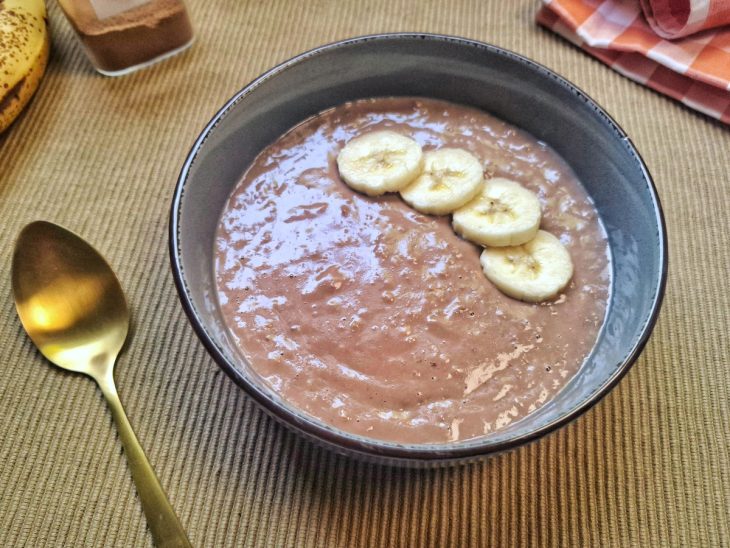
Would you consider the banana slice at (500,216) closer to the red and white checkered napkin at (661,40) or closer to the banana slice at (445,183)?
the banana slice at (445,183)

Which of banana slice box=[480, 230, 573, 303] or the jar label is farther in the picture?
the jar label

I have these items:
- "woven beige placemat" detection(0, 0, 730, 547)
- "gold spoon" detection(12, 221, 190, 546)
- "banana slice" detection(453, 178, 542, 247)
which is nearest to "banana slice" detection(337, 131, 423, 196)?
"banana slice" detection(453, 178, 542, 247)

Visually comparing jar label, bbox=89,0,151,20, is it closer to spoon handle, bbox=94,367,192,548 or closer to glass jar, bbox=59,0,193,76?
glass jar, bbox=59,0,193,76

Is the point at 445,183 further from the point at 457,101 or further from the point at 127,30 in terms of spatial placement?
the point at 127,30

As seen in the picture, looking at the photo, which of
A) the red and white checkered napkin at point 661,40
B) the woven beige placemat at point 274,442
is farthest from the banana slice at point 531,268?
the red and white checkered napkin at point 661,40

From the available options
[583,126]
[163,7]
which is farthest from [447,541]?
[163,7]

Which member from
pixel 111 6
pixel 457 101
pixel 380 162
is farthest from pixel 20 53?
pixel 457 101

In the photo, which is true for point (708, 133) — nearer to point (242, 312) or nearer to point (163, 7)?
point (242, 312)
